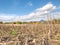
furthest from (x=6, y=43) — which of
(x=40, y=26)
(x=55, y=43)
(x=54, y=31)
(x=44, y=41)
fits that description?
(x=40, y=26)

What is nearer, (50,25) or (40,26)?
(50,25)

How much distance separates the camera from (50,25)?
6.25 meters

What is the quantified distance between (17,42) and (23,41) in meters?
0.20

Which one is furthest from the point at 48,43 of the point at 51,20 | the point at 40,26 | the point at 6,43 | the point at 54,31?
the point at 40,26

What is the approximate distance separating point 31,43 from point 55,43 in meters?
0.61

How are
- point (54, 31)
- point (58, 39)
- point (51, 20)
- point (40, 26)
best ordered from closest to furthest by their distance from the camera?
point (58, 39), point (54, 31), point (51, 20), point (40, 26)

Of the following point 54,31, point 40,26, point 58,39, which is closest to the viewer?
point 58,39

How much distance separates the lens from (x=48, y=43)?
4551 mm

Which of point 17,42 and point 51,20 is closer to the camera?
point 17,42

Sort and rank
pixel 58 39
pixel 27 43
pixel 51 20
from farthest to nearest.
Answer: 1. pixel 51 20
2. pixel 58 39
3. pixel 27 43

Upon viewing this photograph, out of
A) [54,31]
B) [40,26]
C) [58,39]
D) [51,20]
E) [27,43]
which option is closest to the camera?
[27,43]

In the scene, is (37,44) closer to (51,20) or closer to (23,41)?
(23,41)

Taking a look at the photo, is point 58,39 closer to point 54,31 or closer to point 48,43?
point 48,43

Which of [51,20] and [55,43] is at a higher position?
[51,20]
